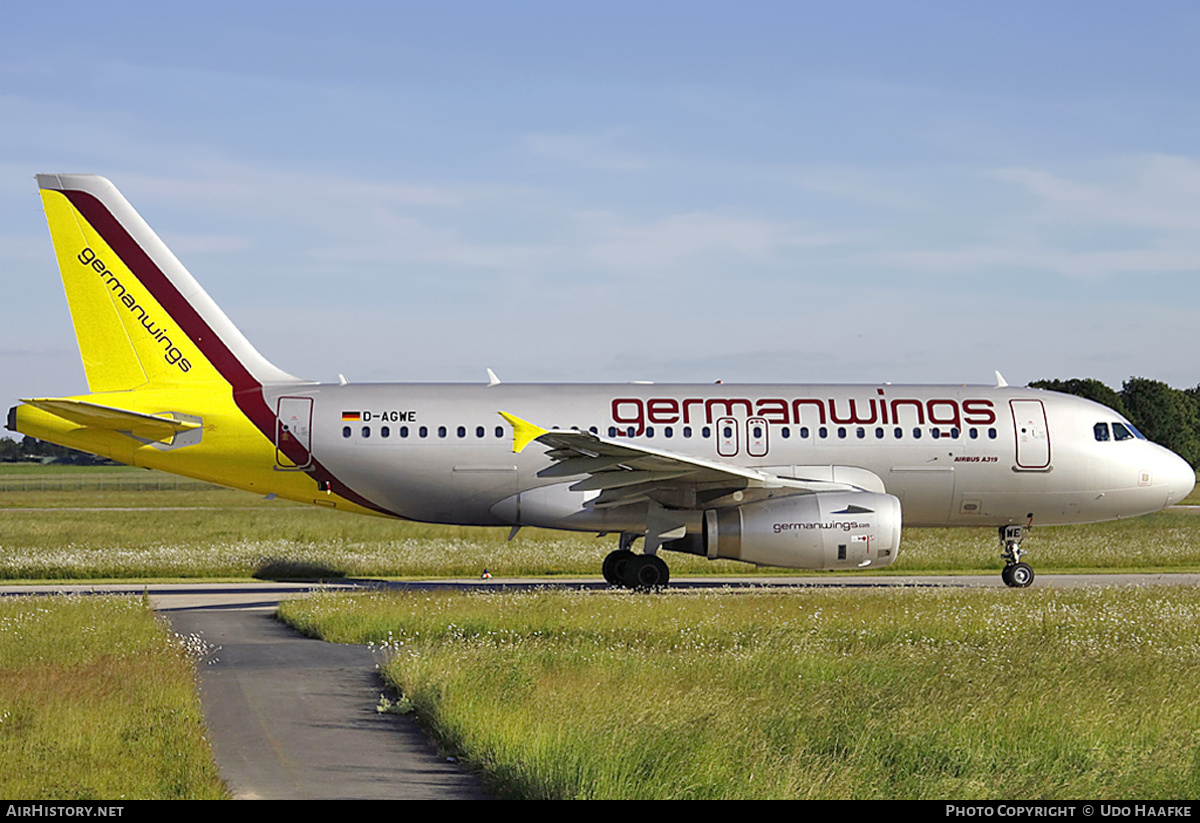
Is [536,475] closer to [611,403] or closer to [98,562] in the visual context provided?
[611,403]

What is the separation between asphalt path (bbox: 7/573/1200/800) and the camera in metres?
8.60

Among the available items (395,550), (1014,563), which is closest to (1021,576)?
(1014,563)

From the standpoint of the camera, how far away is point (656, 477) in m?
22.3

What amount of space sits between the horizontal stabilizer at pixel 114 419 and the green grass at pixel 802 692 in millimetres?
5771

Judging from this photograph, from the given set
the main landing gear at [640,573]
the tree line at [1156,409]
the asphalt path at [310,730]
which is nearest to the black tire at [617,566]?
the main landing gear at [640,573]

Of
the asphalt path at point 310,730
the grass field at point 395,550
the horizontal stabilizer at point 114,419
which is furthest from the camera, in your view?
the grass field at point 395,550

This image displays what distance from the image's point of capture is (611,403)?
24.4 m

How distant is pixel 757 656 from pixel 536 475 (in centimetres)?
1070

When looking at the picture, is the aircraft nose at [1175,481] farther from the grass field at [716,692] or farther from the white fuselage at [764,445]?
the grass field at [716,692]

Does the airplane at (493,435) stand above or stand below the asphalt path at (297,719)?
above

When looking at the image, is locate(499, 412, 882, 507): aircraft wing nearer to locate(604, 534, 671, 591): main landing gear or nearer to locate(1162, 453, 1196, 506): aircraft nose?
locate(604, 534, 671, 591): main landing gear

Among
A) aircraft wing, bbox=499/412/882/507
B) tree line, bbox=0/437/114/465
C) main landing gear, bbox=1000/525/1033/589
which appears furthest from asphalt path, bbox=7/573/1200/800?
tree line, bbox=0/437/114/465

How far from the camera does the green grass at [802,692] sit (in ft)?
27.5

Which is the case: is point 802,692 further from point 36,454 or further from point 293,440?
point 36,454
